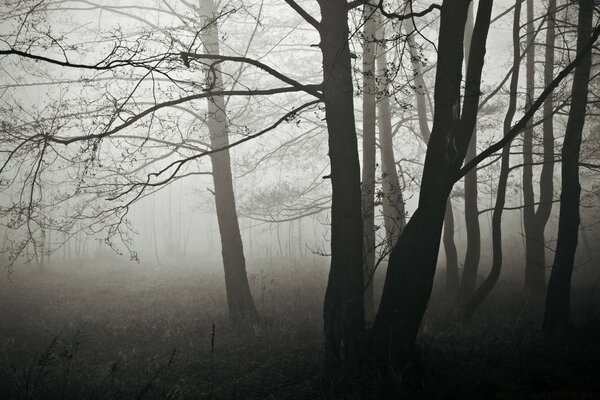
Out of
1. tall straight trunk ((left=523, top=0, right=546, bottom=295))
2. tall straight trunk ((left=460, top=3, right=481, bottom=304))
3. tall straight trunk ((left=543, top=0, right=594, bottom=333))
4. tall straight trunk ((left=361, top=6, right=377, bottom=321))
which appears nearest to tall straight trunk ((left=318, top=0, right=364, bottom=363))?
tall straight trunk ((left=361, top=6, right=377, bottom=321))

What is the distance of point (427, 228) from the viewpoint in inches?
179

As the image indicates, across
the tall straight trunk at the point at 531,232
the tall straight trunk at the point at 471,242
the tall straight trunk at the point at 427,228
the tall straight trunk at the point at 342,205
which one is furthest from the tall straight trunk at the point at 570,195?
the tall straight trunk at the point at 531,232

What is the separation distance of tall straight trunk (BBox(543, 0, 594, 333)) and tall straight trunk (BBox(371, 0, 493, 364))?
3158mm

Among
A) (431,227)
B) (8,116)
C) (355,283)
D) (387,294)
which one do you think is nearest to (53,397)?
(355,283)

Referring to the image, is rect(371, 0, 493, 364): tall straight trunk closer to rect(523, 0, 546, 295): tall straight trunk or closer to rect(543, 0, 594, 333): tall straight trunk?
rect(543, 0, 594, 333): tall straight trunk

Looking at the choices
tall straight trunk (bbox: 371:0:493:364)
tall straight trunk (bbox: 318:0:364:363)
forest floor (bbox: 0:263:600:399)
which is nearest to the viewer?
forest floor (bbox: 0:263:600:399)

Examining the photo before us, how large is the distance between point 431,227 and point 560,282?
11.6ft

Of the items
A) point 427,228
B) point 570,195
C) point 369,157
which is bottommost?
point 427,228

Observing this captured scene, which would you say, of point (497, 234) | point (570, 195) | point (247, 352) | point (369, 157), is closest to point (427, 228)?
point (247, 352)

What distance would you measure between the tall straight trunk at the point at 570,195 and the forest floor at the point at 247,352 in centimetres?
60

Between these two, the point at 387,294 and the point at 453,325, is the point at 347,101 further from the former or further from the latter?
the point at 453,325

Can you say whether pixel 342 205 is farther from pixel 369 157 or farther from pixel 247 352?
pixel 369 157

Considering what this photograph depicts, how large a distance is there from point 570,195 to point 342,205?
14.4 feet

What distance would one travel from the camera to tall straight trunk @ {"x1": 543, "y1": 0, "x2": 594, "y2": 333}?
6.56m
